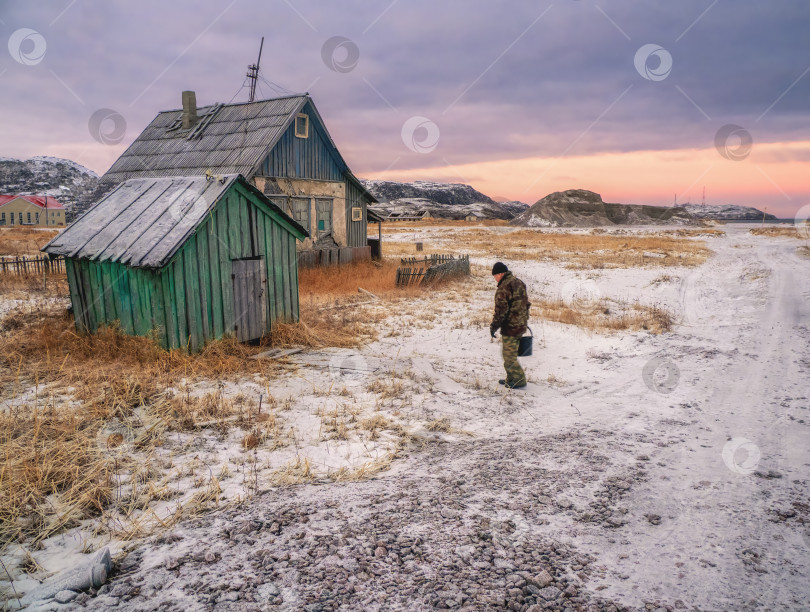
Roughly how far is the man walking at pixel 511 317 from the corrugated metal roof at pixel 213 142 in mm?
11728

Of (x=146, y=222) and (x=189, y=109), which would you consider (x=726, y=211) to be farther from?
(x=146, y=222)

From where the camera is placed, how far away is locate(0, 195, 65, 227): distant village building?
259 feet

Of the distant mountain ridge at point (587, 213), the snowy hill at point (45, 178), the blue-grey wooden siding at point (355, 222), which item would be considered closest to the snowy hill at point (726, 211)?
the distant mountain ridge at point (587, 213)

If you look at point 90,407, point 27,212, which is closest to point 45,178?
point 27,212

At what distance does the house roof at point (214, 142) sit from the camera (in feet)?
56.5

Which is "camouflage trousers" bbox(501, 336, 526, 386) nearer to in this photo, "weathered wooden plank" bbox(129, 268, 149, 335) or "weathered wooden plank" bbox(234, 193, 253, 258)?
"weathered wooden plank" bbox(234, 193, 253, 258)

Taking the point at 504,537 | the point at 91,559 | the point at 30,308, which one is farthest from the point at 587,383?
the point at 30,308

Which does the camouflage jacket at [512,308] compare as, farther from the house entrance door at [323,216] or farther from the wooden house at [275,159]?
the house entrance door at [323,216]

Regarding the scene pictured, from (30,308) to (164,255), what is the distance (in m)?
7.48

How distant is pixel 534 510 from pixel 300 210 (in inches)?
645

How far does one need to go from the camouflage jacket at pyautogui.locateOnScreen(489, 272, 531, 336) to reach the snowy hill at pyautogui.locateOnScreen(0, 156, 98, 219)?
154064 millimetres

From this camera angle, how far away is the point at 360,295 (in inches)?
634

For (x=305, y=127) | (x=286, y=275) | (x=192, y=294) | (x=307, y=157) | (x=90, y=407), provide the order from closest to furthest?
(x=90, y=407)
(x=192, y=294)
(x=286, y=275)
(x=305, y=127)
(x=307, y=157)

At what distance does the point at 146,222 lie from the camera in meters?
9.09
